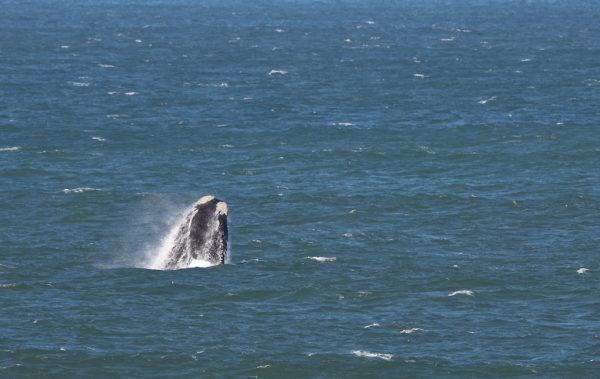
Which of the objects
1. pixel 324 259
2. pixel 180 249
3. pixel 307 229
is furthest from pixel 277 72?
pixel 180 249

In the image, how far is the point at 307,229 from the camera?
91.1 m

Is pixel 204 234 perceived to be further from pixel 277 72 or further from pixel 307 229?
pixel 277 72

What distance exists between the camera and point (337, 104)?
15150cm

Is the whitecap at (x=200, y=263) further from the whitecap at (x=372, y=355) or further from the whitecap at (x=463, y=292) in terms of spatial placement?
the whitecap at (x=463, y=292)

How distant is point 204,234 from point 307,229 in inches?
1102

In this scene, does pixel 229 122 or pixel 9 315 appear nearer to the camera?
pixel 9 315

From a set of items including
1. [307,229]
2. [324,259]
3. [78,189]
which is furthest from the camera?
[78,189]

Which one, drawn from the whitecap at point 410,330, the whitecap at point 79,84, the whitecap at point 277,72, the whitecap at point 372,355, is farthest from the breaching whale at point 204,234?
the whitecap at point 277,72

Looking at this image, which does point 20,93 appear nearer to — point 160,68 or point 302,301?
point 160,68

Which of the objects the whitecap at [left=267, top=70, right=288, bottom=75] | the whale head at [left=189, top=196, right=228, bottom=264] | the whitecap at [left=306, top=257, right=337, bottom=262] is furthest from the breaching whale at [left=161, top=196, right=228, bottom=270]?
the whitecap at [left=267, top=70, right=288, bottom=75]

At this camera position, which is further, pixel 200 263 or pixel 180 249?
pixel 180 249

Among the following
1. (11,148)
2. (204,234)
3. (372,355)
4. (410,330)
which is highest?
(204,234)

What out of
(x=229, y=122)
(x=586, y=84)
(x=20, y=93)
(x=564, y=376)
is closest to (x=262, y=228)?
(x=564, y=376)

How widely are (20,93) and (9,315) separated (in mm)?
92604
